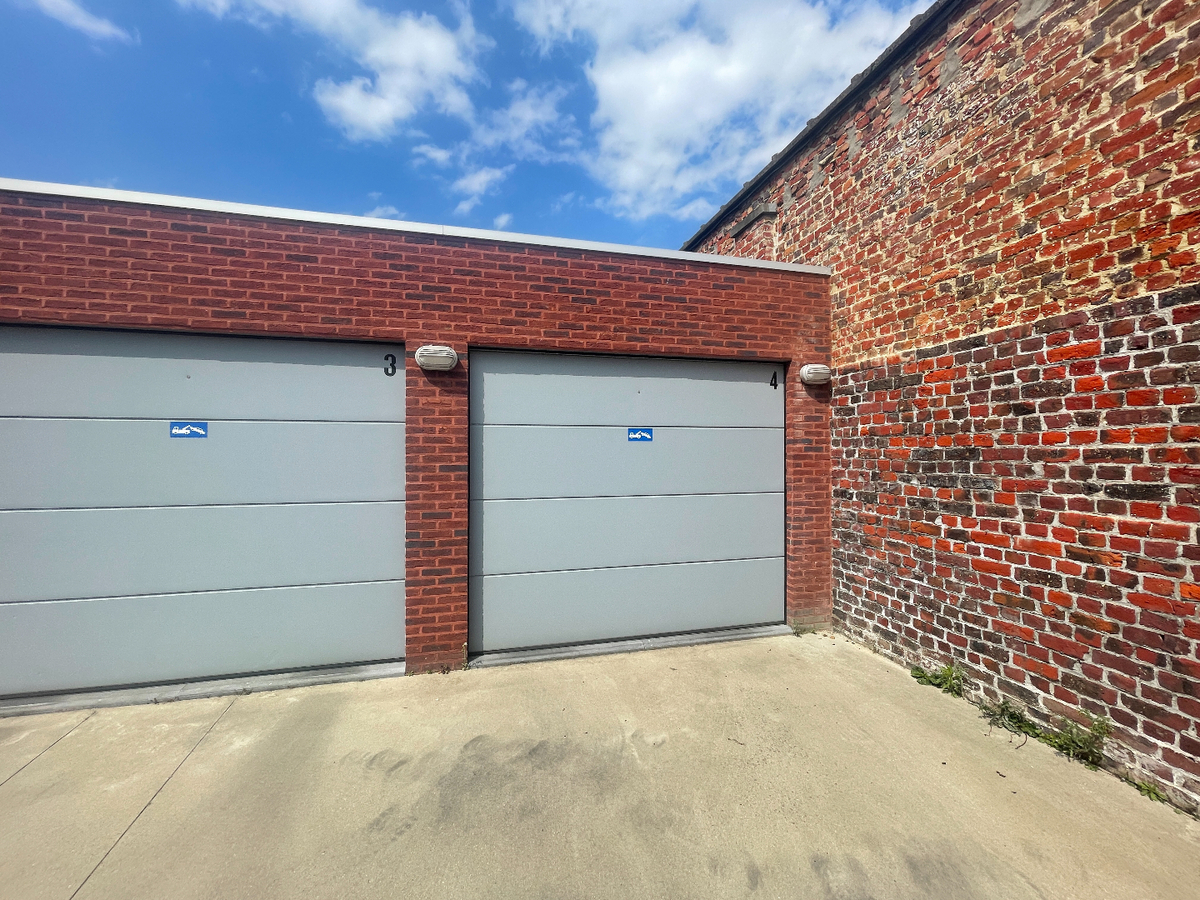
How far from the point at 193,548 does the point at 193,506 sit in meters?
0.32

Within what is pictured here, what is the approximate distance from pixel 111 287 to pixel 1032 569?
6.56 meters

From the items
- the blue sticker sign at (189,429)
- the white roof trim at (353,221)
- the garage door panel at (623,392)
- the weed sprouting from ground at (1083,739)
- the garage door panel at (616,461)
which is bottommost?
the weed sprouting from ground at (1083,739)

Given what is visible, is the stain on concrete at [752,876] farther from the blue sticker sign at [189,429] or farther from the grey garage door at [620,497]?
the blue sticker sign at [189,429]

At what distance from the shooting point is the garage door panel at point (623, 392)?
4070mm

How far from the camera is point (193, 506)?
3.56m

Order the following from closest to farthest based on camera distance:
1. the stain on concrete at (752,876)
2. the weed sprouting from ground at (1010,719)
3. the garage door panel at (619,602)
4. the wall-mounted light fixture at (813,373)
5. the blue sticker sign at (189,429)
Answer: the stain on concrete at (752,876)
the weed sprouting from ground at (1010,719)
the blue sticker sign at (189,429)
the garage door panel at (619,602)
the wall-mounted light fixture at (813,373)

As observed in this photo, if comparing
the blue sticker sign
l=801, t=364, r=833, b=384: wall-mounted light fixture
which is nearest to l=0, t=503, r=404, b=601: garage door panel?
the blue sticker sign

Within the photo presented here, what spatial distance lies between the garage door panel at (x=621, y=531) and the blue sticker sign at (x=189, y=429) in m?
2.06

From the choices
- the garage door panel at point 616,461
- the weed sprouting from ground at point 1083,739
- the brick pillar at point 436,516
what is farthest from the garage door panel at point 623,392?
the weed sprouting from ground at point 1083,739

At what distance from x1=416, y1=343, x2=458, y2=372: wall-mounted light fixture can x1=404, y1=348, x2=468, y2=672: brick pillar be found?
98 millimetres

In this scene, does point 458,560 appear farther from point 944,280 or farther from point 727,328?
point 944,280

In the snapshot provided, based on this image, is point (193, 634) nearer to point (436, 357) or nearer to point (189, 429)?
point (189, 429)

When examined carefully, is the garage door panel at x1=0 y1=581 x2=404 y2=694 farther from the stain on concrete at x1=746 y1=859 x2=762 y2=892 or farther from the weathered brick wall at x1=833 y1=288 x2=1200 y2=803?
the weathered brick wall at x1=833 y1=288 x2=1200 y2=803

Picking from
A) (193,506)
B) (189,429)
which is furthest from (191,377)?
(193,506)
